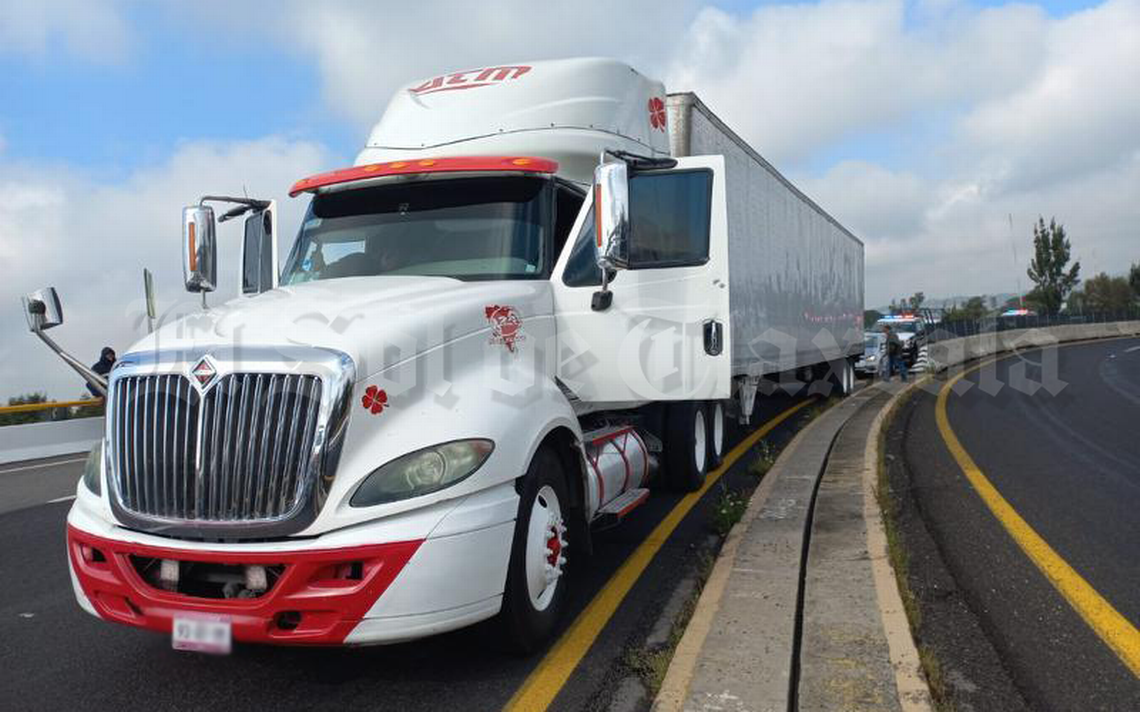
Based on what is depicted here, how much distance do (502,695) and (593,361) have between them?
220 cm

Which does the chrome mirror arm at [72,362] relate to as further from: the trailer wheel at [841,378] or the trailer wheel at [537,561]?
the trailer wheel at [841,378]

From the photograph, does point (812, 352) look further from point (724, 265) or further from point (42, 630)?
point (42, 630)

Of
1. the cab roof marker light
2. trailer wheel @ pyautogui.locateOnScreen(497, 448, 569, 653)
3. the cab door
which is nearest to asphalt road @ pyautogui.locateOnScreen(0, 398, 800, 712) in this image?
trailer wheel @ pyautogui.locateOnScreen(497, 448, 569, 653)

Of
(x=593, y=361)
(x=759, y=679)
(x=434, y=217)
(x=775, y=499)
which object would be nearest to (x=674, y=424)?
(x=775, y=499)

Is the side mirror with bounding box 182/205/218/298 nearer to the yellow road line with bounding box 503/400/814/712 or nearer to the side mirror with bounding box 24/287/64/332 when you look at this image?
the side mirror with bounding box 24/287/64/332

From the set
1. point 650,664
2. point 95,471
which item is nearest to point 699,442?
point 650,664

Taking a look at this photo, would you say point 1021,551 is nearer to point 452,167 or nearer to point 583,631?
point 583,631

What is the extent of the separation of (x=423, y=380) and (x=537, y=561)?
98cm

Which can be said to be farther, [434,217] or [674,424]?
[674,424]

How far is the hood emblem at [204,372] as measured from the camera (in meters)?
3.34

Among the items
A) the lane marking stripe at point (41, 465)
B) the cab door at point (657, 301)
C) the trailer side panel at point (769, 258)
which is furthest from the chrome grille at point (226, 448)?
the lane marking stripe at point (41, 465)

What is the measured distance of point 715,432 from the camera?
864 cm

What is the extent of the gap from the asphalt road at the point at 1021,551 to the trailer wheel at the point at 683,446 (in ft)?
6.12

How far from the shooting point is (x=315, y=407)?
3268 millimetres
